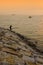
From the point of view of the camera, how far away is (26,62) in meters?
13.6

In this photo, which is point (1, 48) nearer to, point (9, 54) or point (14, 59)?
point (9, 54)

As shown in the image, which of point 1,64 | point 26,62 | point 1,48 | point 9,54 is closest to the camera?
point 1,64

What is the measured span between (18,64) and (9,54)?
1874 mm

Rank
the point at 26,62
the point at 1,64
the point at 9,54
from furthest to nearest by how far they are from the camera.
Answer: the point at 9,54, the point at 26,62, the point at 1,64

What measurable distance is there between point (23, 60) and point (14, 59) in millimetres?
628

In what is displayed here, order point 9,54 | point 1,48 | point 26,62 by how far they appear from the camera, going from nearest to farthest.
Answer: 1. point 26,62
2. point 9,54
3. point 1,48

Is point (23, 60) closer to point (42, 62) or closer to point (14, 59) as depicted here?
point (14, 59)

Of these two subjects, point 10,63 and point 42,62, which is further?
point 42,62

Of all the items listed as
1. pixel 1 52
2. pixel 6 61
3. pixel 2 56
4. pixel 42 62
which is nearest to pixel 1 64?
pixel 6 61

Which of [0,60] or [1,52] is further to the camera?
[1,52]

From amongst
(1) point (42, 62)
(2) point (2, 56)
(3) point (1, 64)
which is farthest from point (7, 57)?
(1) point (42, 62)

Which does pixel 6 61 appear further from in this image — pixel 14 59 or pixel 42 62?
pixel 42 62

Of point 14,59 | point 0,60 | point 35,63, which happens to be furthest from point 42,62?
point 0,60

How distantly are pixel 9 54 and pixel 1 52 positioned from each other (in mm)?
606
